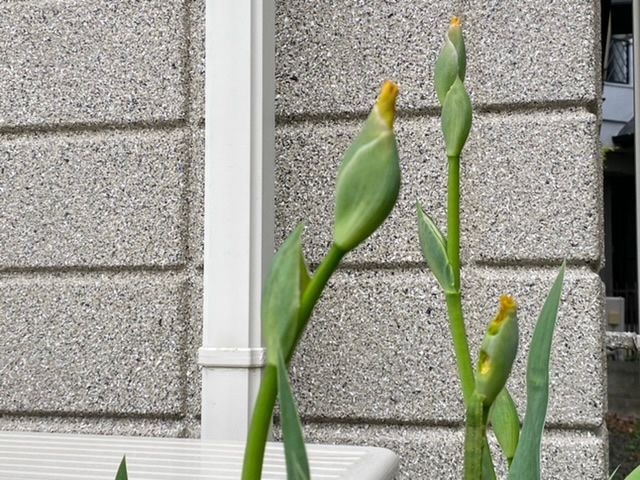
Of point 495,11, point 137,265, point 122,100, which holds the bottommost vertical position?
point 137,265

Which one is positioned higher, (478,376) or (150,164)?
(150,164)

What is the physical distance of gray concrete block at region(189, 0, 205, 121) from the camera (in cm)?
233

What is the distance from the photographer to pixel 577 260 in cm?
207

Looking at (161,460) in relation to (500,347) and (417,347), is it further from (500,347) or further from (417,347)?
(500,347)

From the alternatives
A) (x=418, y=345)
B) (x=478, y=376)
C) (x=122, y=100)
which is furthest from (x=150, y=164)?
(x=478, y=376)

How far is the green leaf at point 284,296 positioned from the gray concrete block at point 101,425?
2.09 m

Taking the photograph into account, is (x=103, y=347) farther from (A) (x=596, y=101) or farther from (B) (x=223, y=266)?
(A) (x=596, y=101)

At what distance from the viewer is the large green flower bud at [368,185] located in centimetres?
22

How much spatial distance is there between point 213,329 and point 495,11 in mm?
1081

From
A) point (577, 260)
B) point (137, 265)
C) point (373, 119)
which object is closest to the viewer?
point (373, 119)

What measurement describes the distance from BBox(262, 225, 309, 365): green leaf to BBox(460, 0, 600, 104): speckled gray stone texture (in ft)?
6.58

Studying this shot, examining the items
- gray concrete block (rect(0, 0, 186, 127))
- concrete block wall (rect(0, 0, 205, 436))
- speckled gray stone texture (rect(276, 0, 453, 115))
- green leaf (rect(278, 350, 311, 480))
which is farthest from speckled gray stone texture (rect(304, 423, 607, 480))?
green leaf (rect(278, 350, 311, 480))

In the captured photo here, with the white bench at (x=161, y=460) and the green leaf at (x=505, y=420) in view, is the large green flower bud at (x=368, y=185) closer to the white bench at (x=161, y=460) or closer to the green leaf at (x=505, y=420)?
the green leaf at (x=505, y=420)

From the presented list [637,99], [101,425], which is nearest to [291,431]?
[101,425]
